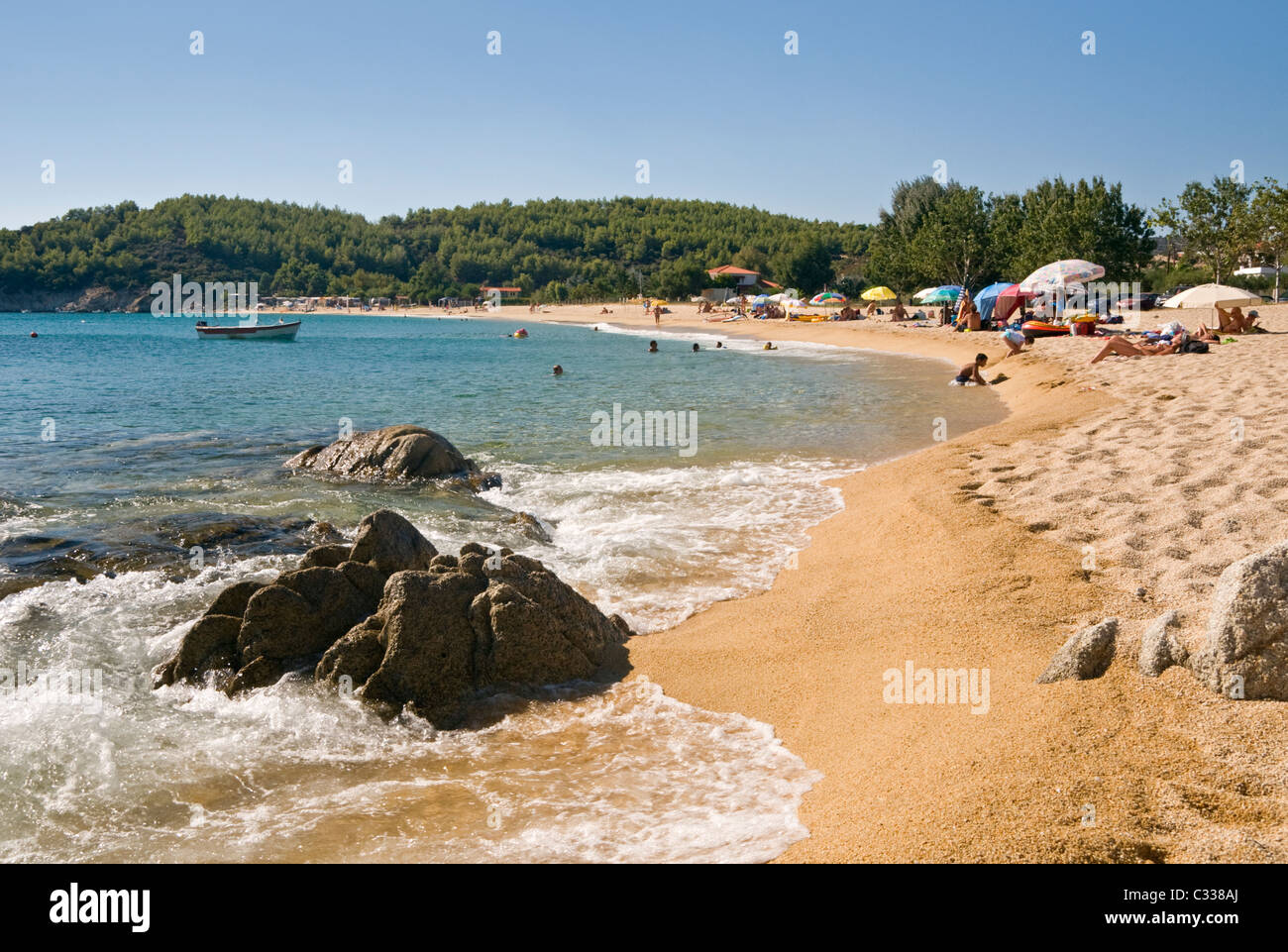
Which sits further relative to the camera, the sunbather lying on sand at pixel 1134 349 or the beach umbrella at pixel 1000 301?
the beach umbrella at pixel 1000 301

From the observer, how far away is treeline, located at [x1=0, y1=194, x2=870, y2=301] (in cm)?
15725

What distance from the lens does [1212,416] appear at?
1286cm

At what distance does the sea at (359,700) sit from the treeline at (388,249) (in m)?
115

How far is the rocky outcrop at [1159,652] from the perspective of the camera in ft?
15.5

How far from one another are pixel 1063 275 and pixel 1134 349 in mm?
10892

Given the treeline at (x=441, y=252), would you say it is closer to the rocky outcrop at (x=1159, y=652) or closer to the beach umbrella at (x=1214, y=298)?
the beach umbrella at (x=1214, y=298)

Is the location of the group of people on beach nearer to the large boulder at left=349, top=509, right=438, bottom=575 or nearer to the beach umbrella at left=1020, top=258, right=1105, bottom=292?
the beach umbrella at left=1020, top=258, right=1105, bottom=292

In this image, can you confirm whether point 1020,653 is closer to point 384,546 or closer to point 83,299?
point 384,546

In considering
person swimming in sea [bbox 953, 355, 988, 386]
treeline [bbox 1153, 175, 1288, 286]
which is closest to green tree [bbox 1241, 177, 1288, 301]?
treeline [bbox 1153, 175, 1288, 286]

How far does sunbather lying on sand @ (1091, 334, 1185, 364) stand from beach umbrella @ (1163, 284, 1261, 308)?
5776mm

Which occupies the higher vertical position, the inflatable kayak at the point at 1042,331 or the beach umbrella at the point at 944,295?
the beach umbrella at the point at 944,295

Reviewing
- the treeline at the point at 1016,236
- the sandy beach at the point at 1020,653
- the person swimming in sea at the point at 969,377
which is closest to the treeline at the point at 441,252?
the treeline at the point at 1016,236

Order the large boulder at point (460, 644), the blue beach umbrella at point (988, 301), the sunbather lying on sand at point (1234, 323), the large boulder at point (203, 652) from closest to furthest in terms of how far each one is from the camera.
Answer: the large boulder at point (460, 644), the large boulder at point (203, 652), the sunbather lying on sand at point (1234, 323), the blue beach umbrella at point (988, 301)
